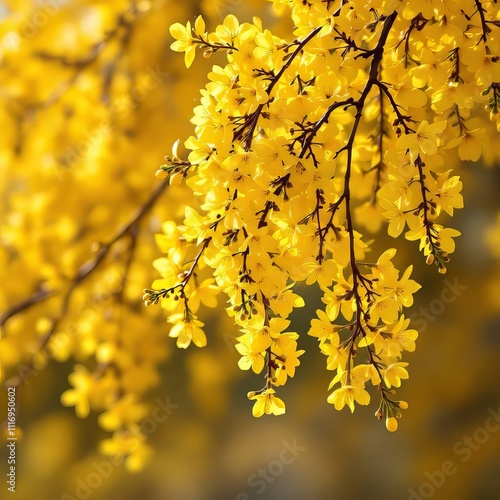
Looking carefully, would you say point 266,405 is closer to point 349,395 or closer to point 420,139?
point 349,395

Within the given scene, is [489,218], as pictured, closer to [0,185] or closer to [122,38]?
[122,38]

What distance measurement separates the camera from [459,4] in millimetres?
613

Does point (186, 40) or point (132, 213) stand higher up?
point (132, 213)

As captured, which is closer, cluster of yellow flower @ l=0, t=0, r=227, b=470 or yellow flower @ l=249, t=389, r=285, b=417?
yellow flower @ l=249, t=389, r=285, b=417

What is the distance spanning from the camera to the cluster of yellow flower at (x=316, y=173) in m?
0.59

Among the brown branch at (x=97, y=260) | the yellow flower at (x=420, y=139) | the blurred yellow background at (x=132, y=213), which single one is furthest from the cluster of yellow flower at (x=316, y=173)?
the blurred yellow background at (x=132, y=213)

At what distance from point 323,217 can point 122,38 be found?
45.0 inches

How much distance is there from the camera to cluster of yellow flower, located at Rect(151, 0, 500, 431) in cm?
59

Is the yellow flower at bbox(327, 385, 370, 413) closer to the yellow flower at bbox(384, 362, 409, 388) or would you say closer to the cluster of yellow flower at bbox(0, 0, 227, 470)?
the yellow flower at bbox(384, 362, 409, 388)

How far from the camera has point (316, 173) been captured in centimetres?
59

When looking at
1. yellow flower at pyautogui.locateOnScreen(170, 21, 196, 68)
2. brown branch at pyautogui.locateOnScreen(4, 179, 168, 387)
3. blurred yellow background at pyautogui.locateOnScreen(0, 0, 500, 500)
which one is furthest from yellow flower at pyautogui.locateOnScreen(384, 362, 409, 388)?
blurred yellow background at pyautogui.locateOnScreen(0, 0, 500, 500)

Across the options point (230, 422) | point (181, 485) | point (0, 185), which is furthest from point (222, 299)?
point (181, 485)

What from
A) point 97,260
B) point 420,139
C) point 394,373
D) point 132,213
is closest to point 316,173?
point 420,139

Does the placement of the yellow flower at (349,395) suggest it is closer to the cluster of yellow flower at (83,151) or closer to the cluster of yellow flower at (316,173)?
the cluster of yellow flower at (316,173)
